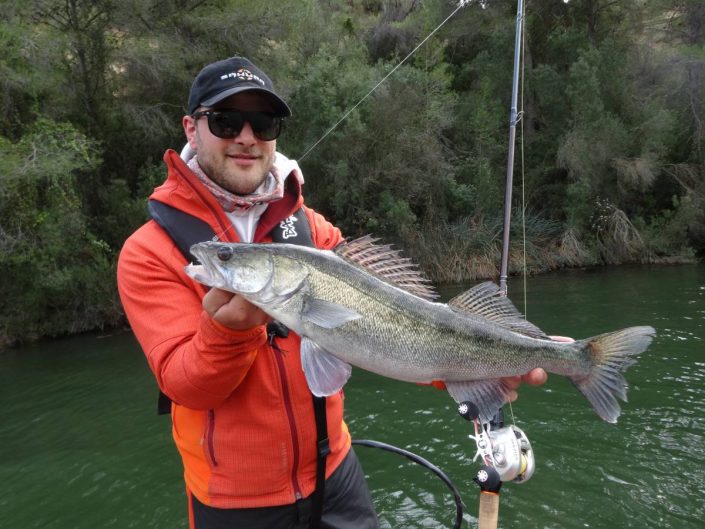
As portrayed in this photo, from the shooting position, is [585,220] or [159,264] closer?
[159,264]

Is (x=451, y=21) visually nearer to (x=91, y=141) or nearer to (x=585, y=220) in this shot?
(x=585, y=220)

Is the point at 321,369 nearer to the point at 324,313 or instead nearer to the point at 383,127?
the point at 324,313

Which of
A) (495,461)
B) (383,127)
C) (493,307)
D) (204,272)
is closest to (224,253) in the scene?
(204,272)

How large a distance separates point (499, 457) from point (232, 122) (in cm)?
256

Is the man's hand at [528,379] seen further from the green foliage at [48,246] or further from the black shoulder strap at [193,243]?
the green foliage at [48,246]

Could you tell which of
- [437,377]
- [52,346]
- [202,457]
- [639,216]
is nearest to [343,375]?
[437,377]

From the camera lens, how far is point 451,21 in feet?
91.5

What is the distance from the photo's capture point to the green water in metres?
5.85

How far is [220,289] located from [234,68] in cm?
121

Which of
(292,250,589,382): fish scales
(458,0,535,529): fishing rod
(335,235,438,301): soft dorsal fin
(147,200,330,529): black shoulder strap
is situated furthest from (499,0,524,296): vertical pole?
(147,200,330,529): black shoulder strap

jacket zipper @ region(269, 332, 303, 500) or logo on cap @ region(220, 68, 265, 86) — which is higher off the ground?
logo on cap @ region(220, 68, 265, 86)

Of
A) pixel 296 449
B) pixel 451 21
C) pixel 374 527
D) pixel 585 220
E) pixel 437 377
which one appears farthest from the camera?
pixel 451 21

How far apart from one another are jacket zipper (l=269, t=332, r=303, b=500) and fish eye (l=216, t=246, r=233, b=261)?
1.61 feet

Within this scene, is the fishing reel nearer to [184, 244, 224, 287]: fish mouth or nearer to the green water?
[184, 244, 224, 287]: fish mouth
